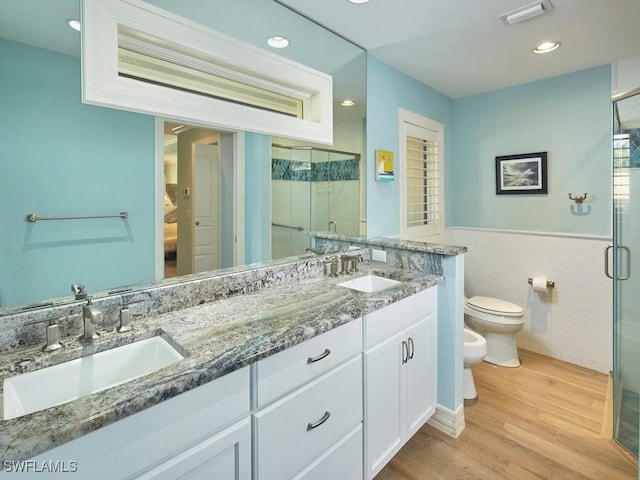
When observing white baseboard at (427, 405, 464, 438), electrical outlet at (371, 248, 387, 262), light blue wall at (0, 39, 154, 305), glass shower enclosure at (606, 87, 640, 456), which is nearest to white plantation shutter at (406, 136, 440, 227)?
electrical outlet at (371, 248, 387, 262)

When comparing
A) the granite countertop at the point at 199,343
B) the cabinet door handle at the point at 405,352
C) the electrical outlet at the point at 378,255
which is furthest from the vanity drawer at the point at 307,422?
the electrical outlet at the point at 378,255

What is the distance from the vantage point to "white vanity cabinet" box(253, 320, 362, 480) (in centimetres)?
110

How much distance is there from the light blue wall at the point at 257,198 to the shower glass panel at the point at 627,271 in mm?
2045

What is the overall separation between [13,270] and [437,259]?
1.92m

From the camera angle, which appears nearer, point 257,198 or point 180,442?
point 180,442

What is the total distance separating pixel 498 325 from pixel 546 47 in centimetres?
202

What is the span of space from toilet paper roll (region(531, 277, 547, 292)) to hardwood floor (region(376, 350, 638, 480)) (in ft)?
2.31

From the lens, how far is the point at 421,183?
3.12 meters

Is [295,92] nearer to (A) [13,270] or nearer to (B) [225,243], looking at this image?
(B) [225,243]

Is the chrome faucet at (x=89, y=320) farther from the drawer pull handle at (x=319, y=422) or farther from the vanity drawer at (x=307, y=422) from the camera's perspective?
the drawer pull handle at (x=319, y=422)

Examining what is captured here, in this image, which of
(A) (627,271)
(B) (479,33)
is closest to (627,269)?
(A) (627,271)

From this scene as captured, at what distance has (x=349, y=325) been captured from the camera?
1.41 metres

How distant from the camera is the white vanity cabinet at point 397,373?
5.06 ft

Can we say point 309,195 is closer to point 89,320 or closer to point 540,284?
point 89,320
